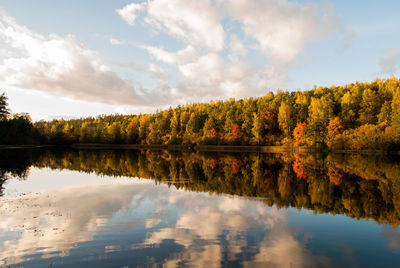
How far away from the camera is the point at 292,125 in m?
96.1

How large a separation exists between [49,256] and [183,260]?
4305mm

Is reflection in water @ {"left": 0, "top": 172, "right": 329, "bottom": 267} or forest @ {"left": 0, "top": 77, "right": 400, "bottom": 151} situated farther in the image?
forest @ {"left": 0, "top": 77, "right": 400, "bottom": 151}

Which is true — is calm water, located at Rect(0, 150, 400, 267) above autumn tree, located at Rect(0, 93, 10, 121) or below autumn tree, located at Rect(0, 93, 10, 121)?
below

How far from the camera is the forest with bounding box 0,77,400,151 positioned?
239 ft

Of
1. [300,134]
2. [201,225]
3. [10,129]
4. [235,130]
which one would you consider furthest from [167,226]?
[235,130]

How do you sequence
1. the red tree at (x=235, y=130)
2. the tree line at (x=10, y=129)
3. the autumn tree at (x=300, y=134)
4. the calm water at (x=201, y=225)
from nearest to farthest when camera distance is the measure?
1. the calm water at (x=201, y=225)
2. the tree line at (x=10, y=129)
3. the autumn tree at (x=300, y=134)
4. the red tree at (x=235, y=130)

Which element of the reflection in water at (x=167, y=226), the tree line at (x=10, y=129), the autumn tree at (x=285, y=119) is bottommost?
the reflection in water at (x=167, y=226)

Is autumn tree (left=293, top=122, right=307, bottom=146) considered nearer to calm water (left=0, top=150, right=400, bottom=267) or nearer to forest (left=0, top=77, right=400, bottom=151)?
forest (left=0, top=77, right=400, bottom=151)

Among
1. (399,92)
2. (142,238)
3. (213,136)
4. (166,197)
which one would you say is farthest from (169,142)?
(142,238)

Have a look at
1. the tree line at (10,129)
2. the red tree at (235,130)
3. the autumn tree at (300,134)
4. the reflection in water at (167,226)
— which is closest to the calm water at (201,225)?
the reflection in water at (167,226)

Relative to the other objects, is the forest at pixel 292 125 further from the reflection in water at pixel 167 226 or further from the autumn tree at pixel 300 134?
the reflection in water at pixel 167 226

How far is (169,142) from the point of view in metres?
118

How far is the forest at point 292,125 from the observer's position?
2872 inches

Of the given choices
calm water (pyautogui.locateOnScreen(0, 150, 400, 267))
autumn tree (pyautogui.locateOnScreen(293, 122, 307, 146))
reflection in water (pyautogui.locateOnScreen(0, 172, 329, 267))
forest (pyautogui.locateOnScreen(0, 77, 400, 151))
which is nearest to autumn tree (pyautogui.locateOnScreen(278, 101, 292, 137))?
forest (pyautogui.locateOnScreen(0, 77, 400, 151))
